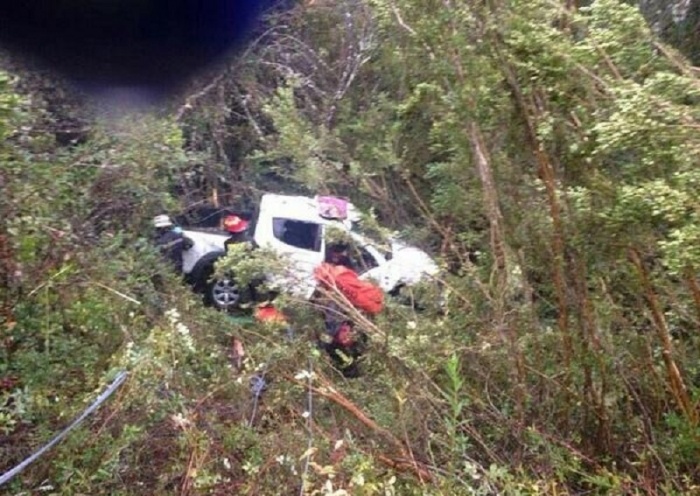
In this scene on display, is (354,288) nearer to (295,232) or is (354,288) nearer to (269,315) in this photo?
(269,315)

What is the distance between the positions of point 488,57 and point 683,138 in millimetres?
1145

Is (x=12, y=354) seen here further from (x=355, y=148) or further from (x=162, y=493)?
(x=355, y=148)

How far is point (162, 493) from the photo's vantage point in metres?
3.95

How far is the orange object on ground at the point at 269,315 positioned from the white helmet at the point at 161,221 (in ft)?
3.63

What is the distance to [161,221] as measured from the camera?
21.7 ft

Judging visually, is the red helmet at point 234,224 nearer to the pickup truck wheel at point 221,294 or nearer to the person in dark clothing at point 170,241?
the person in dark clothing at point 170,241

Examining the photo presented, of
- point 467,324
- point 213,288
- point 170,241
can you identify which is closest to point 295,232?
point 213,288

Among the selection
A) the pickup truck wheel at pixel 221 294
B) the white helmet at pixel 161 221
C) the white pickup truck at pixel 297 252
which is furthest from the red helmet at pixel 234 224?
the white helmet at pixel 161 221

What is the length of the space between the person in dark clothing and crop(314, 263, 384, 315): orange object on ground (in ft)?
4.75

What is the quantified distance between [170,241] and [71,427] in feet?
11.8

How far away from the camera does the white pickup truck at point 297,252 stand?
536cm

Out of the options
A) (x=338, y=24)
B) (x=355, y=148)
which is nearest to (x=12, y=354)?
(x=355, y=148)

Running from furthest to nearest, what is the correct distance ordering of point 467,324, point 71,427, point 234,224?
point 234,224, point 467,324, point 71,427

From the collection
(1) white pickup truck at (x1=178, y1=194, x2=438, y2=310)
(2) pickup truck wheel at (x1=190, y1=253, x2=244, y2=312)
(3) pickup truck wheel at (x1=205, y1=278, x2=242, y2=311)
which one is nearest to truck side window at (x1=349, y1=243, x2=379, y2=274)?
(1) white pickup truck at (x1=178, y1=194, x2=438, y2=310)
